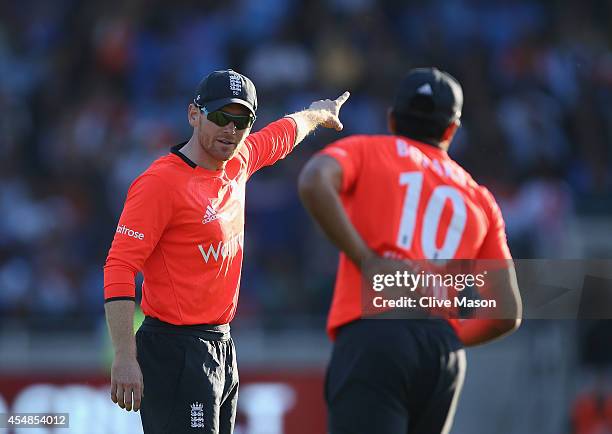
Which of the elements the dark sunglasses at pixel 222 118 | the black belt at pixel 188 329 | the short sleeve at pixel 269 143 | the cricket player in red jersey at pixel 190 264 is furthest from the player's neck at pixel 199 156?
the black belt at pixel 188 329

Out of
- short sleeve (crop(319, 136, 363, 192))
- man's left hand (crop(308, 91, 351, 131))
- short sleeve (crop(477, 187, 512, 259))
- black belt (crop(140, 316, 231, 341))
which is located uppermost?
man's left hand (crop(308, 91, 351, 131))

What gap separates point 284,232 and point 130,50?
12.1ft

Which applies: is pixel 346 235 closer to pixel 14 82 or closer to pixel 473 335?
pixel 473 335

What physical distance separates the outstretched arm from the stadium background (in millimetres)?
4367

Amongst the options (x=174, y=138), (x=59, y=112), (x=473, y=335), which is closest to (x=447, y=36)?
(x=174, y=138)

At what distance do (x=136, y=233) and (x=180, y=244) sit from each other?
26 centimetres

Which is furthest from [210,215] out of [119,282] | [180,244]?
[119,282]

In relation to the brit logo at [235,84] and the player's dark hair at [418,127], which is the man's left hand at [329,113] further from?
the player's dark hair at [418,127]

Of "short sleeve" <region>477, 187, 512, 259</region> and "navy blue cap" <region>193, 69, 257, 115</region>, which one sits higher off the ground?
"navy blue cap" <region>193, 69, 257, 115</region>

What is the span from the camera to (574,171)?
1383 centimetres

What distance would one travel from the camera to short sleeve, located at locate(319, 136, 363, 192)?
5199mm

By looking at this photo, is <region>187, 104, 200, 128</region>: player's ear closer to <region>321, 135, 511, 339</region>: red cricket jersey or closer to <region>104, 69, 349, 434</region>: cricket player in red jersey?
<region>104, 69, 349, 434</region>: cricket player in red jersey

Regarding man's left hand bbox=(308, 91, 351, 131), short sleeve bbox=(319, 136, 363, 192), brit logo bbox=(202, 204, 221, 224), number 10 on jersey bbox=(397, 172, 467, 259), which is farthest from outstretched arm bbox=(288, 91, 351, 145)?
number 10 on jersey bbox=(397, 172, 467, 259)

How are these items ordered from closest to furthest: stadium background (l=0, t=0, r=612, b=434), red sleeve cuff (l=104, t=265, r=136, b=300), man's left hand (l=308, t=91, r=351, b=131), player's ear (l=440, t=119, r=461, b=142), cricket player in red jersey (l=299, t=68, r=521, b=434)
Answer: cricket player in red jersey (l=299, t=68, r=521, b=434)
red sleeve cuff (l=104, t=265, r=136, b=300)
player's ear (l=440, t=119, r=461, b=142)
man's left hand (l=308, t=91, r=351, b=131)
stadium background (l=0, t=0, r=612, b=434)
